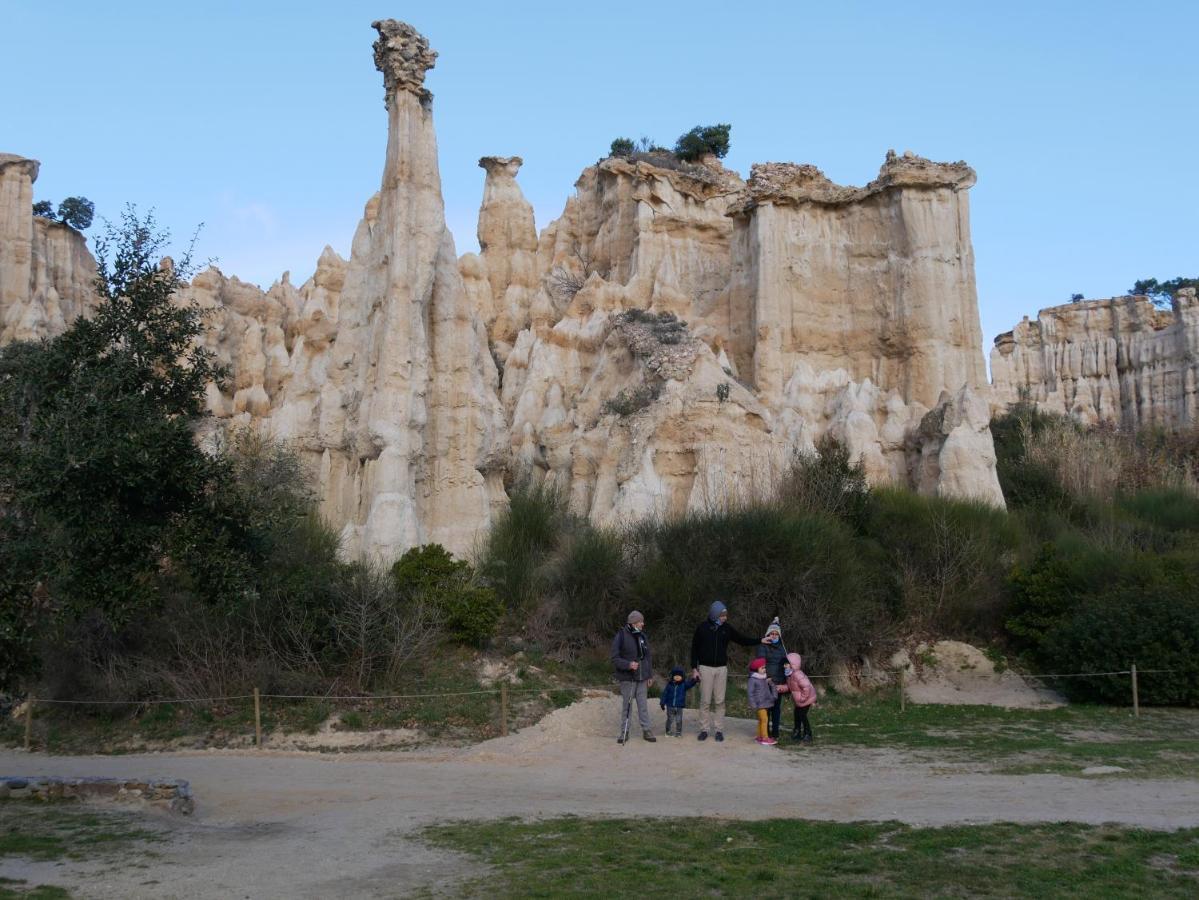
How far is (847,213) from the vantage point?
132 feet

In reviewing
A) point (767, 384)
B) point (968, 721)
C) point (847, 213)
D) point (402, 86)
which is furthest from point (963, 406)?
point (402, 86)

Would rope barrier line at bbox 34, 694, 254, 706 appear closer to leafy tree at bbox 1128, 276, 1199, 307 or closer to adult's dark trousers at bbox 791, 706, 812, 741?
adult's dark trousers at bbox 791, 706, 812, 741

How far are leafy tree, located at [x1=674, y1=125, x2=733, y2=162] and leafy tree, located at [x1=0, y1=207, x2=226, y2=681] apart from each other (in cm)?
3810

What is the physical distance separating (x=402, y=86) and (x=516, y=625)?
14.1 metres

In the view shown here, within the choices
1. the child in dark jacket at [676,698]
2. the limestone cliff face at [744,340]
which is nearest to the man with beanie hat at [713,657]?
the child in dark jacket at [676,698]

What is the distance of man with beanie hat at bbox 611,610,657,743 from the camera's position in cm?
1441

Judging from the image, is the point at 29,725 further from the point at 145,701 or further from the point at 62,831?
the point at 62,831

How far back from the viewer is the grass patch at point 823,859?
7.97 meters

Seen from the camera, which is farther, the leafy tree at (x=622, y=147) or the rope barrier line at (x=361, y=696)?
the leafy tree at (x=622, y=147)

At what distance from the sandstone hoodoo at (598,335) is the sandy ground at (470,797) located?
32.3 feet

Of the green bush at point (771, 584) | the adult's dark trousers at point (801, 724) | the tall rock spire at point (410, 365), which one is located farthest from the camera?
the tall rock spire at point (410, 365)

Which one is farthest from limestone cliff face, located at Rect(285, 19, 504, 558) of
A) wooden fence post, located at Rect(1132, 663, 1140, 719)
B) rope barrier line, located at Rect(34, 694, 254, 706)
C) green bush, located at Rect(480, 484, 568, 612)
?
wooden fence post, located at Rect(1132, 663, 1140, 719)

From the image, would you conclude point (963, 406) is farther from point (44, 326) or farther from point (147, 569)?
point (44, 326)

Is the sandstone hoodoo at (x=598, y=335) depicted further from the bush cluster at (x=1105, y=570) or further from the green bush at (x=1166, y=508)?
the green bush at (x=1166, y=508)
